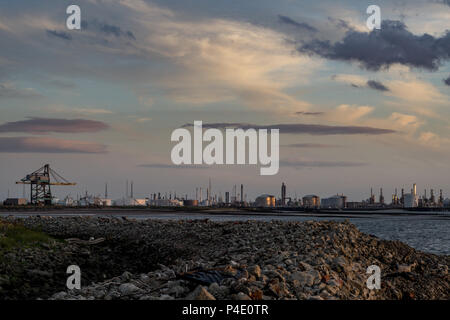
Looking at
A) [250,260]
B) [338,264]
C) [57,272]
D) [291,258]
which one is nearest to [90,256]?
[57,272]

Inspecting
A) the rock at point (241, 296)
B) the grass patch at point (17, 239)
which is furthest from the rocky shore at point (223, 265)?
the grass patch at point (17, 239)

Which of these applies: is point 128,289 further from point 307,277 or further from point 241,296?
point 307,277

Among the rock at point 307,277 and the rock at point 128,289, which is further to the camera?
the rock at point 128,289

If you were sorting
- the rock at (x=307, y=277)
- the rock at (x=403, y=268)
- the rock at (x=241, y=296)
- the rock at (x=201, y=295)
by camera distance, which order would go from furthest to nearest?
the rock at (x=403, y=268) → the rock at (x=307, y=277) → the rock at (x=241, y=296) → the rock at (x=201, y=295)

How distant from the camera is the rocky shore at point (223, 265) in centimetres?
1473

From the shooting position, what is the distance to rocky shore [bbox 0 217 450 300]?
48.3ft

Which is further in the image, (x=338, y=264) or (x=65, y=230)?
(x=65, y=230)

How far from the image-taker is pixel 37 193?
16500 cm

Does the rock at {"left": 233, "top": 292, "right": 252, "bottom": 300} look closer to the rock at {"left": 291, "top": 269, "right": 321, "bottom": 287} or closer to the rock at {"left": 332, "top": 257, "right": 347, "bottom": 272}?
the rock at {"left": 291, "top": 269, "right": 321, "bottom": 287}

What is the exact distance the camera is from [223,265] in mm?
18766

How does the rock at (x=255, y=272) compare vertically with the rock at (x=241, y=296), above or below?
above

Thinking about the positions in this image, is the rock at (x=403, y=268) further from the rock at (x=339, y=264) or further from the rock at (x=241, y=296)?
the rock at (x=241, y=296)
